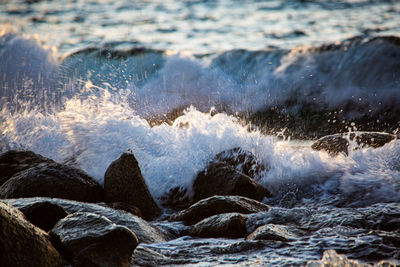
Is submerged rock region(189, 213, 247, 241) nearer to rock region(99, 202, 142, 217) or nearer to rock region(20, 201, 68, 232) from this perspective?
rock region(99, 202, 142, 217)

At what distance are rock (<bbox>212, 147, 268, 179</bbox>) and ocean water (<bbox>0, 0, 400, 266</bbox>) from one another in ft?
0.27

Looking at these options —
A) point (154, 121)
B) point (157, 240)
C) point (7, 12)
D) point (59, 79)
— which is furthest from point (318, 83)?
point (7, 12)

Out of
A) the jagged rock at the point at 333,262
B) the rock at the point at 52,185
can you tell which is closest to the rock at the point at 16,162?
the rock at the point at 52,185

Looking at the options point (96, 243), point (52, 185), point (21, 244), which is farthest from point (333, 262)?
point (52, 185)

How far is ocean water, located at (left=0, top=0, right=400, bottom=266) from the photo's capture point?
3482 mm

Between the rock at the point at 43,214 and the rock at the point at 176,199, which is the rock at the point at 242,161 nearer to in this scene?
the rock at the point at 176,199

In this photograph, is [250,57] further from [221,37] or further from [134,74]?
[134,74]

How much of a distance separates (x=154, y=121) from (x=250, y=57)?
9.80ft

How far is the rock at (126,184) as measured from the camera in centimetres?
410

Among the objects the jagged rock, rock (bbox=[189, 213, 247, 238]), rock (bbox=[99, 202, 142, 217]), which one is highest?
the jagged rock

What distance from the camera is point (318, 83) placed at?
953 cm

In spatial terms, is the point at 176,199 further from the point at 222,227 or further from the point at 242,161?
the point at 222,227

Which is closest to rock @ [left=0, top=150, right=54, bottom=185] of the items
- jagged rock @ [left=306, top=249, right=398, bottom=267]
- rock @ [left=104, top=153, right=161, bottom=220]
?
rock @ [left=104, top=153, right=161, bottom=220]

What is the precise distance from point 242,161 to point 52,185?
1.99m
